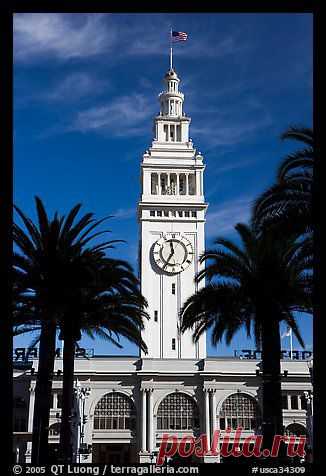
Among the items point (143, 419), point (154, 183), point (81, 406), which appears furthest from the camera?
point (154, 183)

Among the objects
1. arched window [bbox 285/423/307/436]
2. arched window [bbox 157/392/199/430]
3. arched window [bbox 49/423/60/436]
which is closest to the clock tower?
arched window [bbox 157/392/199/430]

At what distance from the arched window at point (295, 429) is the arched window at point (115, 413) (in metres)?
16.7

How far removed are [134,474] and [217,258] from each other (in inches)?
440

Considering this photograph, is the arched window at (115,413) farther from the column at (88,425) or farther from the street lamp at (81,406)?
the street lamp at (81,406)

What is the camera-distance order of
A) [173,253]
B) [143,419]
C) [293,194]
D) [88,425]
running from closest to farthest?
1. [293,194]
2. [88,425]
3. [143,419]
4. [173,253]

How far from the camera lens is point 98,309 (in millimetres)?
34562

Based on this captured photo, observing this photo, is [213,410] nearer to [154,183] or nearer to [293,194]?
[154,183]

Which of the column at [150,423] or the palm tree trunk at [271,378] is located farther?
the column at [150,423]

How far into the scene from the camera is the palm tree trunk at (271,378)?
31625 millimetres

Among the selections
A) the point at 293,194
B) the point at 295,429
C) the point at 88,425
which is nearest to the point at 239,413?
the point at 295,429

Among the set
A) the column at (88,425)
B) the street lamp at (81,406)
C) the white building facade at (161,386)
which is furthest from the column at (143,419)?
the street lamp at (81,406)

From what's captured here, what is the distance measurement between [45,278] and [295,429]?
182 ft
